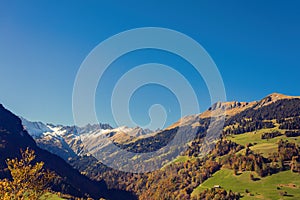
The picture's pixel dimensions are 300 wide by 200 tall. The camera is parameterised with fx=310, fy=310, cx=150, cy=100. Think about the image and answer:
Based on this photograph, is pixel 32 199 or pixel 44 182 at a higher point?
pixel 44 182

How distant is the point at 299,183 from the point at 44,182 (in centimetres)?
20375

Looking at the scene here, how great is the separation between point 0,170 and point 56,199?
47.6 meters

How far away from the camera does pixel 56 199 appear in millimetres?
162500

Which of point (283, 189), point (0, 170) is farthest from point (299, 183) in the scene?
point (0, 170)

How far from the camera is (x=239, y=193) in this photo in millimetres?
199500

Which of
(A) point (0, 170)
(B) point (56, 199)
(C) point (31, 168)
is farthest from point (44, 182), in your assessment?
A: (A) point (0, 170)

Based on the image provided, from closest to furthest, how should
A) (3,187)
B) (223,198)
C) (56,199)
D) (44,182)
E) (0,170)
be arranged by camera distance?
(3,187) < (44,182) < (56,199) < (0,170) < (223,198)

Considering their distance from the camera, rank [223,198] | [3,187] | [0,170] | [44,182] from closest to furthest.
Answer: [3,187] < [44,182] < [0,170] < [223,198]

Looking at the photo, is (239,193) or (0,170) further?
(239,193)

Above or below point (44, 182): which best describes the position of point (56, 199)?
above

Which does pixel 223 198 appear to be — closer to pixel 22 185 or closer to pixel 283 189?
pixel 283 189

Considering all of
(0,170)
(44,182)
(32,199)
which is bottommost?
(32,199)

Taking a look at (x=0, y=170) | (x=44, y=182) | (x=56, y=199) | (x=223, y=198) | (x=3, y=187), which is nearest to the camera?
(x=3, y=187)

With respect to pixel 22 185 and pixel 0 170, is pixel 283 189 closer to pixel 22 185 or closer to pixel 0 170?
pixel 0 170
